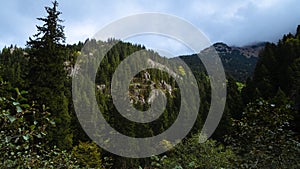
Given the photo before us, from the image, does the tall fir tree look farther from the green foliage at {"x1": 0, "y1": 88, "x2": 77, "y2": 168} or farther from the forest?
the green foliage at {"x1": 0, "y1": 88, "x2": 77, "y2": 168}

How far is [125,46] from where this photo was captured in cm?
14825

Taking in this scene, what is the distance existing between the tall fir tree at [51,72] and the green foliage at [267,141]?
A: 14.8 metres

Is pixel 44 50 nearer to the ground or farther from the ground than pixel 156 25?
farther from the ground

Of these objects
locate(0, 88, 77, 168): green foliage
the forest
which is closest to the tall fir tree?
the forest

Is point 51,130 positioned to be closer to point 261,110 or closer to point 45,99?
point 45,99

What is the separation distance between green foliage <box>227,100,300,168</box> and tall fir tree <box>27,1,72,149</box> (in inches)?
583

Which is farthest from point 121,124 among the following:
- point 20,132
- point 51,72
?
point 20,132

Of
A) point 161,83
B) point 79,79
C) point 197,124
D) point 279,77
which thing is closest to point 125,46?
point 161,83

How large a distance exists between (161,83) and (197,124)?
76292 millimetres

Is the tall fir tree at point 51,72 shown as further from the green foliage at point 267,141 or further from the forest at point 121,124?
the green foliage at point 267,141

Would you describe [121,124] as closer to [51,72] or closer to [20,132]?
[51,72]

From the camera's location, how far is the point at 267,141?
521 cm

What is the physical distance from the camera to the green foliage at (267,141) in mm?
4891

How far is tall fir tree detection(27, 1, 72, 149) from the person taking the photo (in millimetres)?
18641
